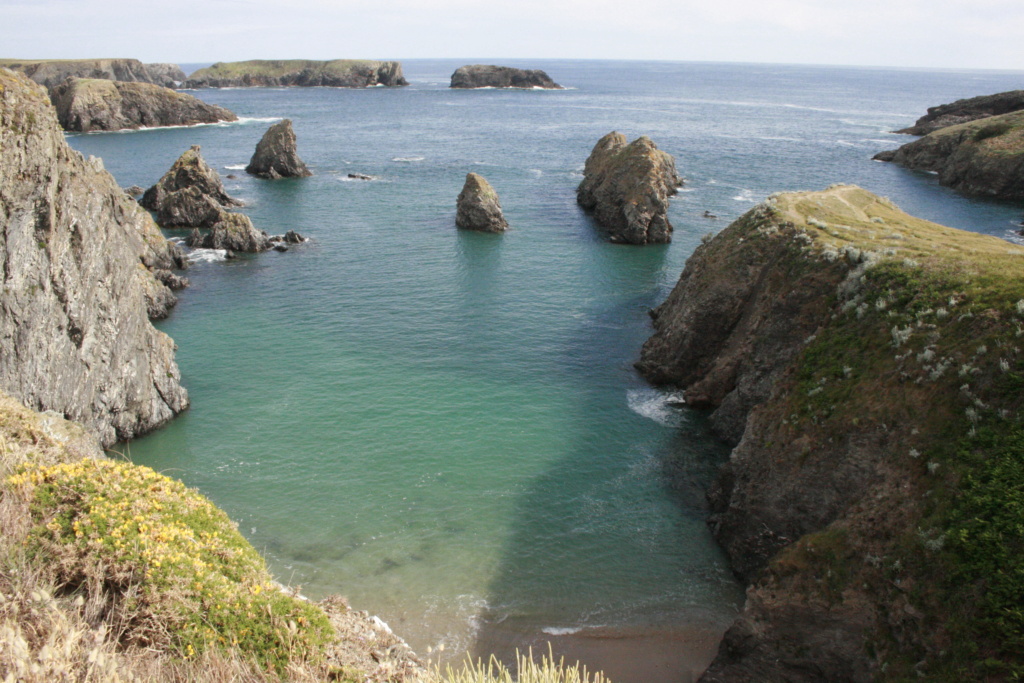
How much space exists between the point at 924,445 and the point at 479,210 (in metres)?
62.6

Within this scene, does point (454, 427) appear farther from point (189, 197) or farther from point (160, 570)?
point (189, 197)

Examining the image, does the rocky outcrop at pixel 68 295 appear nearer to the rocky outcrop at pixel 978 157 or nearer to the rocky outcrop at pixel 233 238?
the rocky outcrop at pixel 233 238

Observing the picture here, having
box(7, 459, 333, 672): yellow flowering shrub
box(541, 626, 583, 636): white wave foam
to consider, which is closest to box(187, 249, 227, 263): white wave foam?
box(7, 459, 333, 672): yellow flowering shrub

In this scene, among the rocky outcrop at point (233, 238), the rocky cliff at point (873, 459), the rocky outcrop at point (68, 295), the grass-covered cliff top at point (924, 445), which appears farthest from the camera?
the rocky outcrop at point (233, 238)

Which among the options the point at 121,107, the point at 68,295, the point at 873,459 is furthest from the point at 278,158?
the point at 873,459

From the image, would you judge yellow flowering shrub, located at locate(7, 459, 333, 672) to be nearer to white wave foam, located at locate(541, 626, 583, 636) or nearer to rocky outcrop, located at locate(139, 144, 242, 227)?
white wave foam, located at locate(541, 626, 583, 636)

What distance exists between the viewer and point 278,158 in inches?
4252

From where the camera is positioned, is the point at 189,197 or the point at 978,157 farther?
the point at 978,157

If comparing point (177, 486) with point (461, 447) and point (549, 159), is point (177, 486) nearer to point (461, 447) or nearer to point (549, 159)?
point (461, 447)

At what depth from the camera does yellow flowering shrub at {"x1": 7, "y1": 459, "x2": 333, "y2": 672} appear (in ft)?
52.0

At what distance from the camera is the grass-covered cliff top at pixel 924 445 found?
1852 cm

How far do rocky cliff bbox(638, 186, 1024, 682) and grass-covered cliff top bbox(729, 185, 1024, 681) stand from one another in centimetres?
6

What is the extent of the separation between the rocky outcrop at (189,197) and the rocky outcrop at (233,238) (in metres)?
4.01

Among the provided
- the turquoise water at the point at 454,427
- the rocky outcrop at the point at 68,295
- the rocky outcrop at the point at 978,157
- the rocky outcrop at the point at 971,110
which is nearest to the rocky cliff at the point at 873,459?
the turquoise water at the point at 454,427
